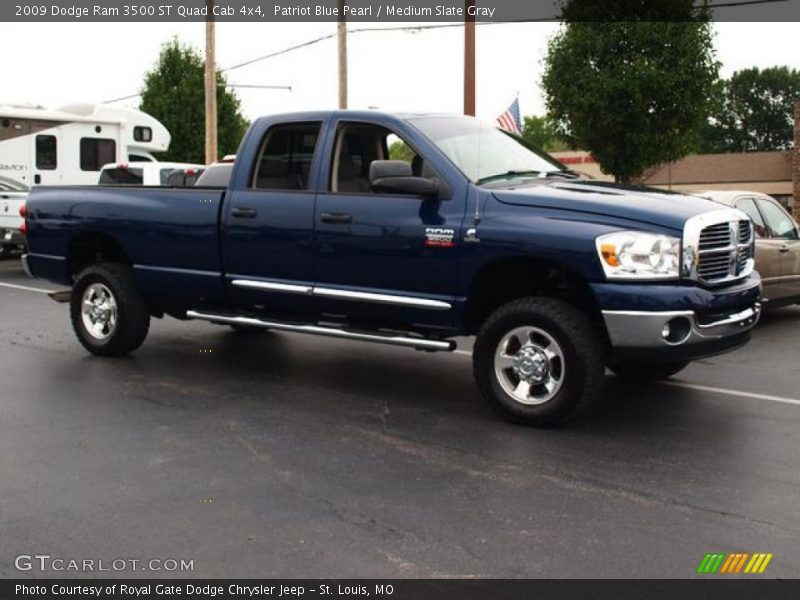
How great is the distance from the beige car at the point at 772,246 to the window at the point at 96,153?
14783mm

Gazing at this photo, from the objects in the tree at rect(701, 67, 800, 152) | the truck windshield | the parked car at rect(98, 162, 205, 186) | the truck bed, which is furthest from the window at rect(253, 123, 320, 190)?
the tree at rect(701, 67, 800, 152)

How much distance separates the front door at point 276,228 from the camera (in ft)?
23.1

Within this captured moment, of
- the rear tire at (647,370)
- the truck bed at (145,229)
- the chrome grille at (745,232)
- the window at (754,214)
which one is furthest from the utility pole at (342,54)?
the chrome grille at (745,232)

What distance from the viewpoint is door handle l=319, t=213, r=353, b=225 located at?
22.2 ft

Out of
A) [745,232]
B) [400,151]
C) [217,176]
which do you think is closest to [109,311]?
[217,176]

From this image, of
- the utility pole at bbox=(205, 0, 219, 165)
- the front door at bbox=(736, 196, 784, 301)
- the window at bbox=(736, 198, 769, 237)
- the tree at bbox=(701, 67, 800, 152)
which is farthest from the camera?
the tree at bbox=(701, 67, 800, 152)

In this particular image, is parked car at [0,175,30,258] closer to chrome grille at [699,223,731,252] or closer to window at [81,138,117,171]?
window at [81,138,117,171]

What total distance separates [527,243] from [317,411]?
182 centimetres

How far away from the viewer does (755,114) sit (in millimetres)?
93875

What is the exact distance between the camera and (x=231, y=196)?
741cm

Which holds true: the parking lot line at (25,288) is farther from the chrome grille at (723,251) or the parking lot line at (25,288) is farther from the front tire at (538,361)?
the chrome grille at (723,251)

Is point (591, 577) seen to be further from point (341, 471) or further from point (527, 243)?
point (527, 243)

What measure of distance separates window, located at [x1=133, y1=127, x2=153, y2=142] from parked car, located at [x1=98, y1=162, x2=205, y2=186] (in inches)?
174

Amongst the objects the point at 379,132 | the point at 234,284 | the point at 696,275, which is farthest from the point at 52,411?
the point at 696,275
